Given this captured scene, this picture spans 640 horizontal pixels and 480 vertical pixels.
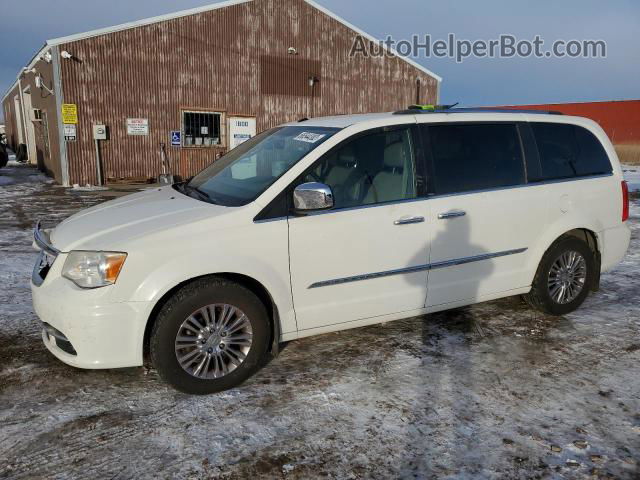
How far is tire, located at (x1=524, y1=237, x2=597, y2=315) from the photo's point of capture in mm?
4504

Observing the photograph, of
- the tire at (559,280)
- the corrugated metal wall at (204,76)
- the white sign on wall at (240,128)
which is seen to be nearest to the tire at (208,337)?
the tire at (559,280)

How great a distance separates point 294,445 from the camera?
2762 mm

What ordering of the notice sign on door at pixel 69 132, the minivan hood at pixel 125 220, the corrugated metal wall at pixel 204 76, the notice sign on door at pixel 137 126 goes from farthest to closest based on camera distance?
the notice sign on door at pixel 137 126
the corrugated metal wall at pixel 204 76
the notice sign on door at pixel 69 132
the minivan hood at pixel 125 220

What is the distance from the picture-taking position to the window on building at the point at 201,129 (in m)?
Result: 16.7

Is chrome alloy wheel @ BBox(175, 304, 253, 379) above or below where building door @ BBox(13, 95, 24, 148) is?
below

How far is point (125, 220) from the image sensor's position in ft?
11.0

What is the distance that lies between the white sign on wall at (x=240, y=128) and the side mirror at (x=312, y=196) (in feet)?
48.5

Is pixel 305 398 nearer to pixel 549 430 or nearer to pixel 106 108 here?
pixel 549 430

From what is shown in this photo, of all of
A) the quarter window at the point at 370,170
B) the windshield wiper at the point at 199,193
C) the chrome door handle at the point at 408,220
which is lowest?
the chrome door handle at the point at 408,220

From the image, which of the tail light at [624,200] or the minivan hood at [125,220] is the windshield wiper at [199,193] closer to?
the minivan hood at [125,220]

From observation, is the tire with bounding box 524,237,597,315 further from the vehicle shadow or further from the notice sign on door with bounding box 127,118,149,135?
the notice sign on door with bounding box 127,118,149,135

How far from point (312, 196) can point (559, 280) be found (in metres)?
2.74

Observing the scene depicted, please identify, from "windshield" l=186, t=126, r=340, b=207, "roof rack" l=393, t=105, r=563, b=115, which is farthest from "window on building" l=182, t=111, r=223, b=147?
"roof rack" l=393, t=105, r=563, b=115

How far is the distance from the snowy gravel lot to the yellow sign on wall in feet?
39.0
